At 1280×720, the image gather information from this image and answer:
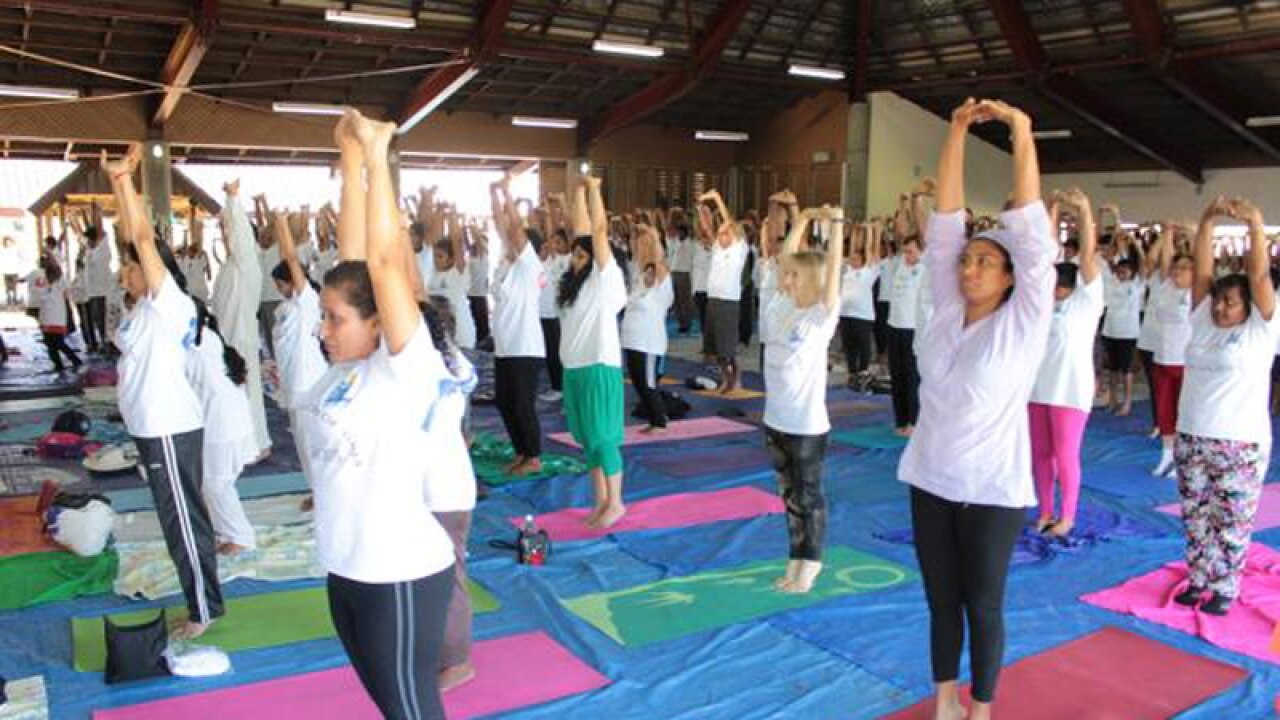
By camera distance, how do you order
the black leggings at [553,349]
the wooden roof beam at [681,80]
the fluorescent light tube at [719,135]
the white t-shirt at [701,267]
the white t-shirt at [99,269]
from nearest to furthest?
the black leggings at [553,349] → the white t-shirt at [99,269] → the white t-shirt at [701,267] → the wooden roof beam at [681,80] → the fluorescent light tube at [719,135]

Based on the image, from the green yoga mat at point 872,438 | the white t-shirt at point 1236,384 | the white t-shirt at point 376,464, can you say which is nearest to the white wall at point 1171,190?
the green yoga mat at point 872,438

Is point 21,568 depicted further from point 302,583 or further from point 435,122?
point 435,122

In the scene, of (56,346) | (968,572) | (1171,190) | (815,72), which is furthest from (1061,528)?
(1171,190)

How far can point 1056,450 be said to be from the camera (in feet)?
17.7

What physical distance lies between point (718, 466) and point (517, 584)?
8.67 feet

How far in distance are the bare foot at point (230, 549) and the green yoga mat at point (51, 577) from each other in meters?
0.49

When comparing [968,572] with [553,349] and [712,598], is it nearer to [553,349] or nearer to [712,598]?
[712,598]

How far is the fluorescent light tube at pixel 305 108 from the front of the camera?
1752 centimetres

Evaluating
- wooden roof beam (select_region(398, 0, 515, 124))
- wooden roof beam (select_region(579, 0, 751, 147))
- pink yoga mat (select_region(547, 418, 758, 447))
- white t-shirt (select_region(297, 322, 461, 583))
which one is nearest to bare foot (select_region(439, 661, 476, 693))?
white t-shirt (select_region(297, 322, 461, 583))

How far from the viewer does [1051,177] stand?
22.7 metres

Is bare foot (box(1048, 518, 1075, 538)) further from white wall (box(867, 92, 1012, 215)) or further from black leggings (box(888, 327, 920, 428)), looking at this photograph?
white wall (box(867, 92, 1012, 215))

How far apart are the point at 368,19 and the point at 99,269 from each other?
5.12 m

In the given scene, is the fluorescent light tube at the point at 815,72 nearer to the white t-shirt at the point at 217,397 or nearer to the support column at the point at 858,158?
the support column at the point at 858,158

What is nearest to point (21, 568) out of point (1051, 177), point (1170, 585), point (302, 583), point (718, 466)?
point (302, 583)
